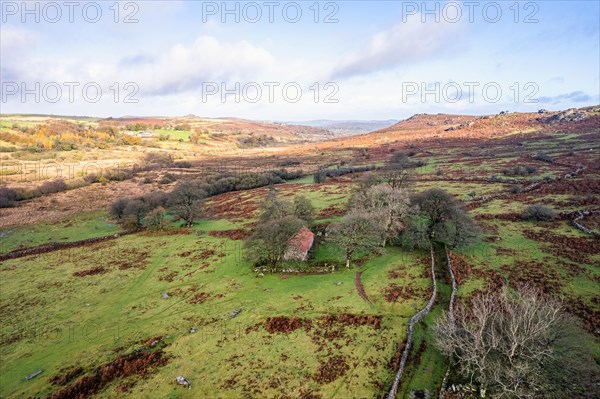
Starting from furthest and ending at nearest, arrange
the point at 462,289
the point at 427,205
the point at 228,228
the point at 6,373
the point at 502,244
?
the point at 228,228
the point at 427,205
the point at 502,244
the point at 462,289
the point at 6,373

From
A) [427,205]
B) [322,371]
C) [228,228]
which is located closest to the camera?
[322,371]

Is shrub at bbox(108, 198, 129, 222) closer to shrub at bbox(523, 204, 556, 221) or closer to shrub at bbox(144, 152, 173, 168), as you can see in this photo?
shrub at bbox(144, 152, 173, 168)

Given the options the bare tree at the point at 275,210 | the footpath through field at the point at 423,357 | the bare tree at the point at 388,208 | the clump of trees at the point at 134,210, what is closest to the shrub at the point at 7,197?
the clump of trees at the point at 134,210

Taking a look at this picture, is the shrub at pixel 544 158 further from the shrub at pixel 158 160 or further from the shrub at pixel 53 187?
the shrub at pixel 53 187

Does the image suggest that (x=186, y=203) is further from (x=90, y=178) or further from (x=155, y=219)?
(x=90, y=178)

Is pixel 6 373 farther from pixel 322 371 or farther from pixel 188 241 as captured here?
pixel 188 241

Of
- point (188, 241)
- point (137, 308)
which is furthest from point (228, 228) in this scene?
point (137, 308)

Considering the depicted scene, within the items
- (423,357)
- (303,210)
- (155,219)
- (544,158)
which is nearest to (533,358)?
(423,357)
